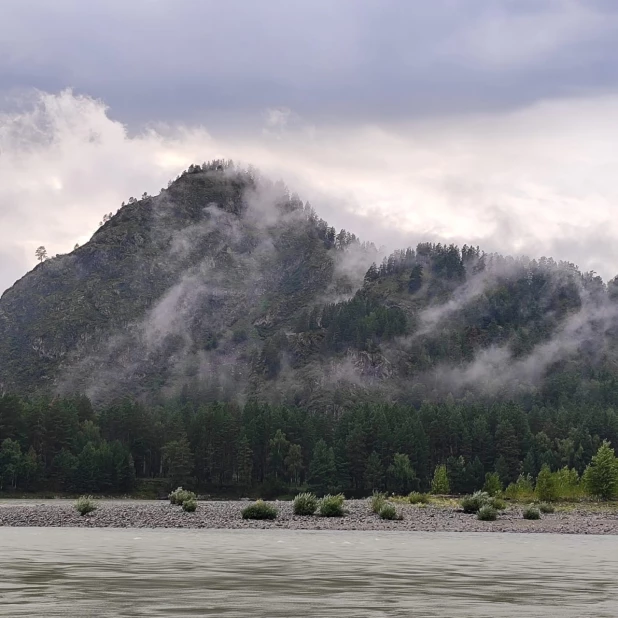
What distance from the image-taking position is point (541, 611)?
18.8m

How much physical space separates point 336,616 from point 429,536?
38.7 metres

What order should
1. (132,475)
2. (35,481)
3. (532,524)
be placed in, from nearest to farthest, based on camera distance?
(532,524) < (35,481) < (132,475)

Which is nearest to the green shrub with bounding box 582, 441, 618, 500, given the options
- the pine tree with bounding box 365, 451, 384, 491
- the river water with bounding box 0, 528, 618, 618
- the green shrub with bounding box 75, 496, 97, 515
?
the green shrub with bounding box 75, 496, 97, 515

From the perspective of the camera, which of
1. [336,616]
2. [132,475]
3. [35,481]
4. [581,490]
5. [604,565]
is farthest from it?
[132,475]

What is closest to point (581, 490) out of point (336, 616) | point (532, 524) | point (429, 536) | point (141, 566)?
point (532, 524)

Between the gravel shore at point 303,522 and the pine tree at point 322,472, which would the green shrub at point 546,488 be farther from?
the pine tree at point 322,472

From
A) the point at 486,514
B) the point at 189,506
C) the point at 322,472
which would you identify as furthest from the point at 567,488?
the point at 322,472

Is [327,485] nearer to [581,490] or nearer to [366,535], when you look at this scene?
[581,490]

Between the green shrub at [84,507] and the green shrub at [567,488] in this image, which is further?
the green shrub at [567,488]

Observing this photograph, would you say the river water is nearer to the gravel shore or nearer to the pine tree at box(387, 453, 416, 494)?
the gravel shore

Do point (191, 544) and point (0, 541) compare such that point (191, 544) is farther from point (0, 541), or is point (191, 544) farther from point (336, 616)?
point (336, 616)

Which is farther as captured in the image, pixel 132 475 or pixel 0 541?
pixel 132 475

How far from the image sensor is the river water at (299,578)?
18.9 metres

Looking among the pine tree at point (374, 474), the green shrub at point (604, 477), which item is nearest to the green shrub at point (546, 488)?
the green shrub at point (604, 477)
